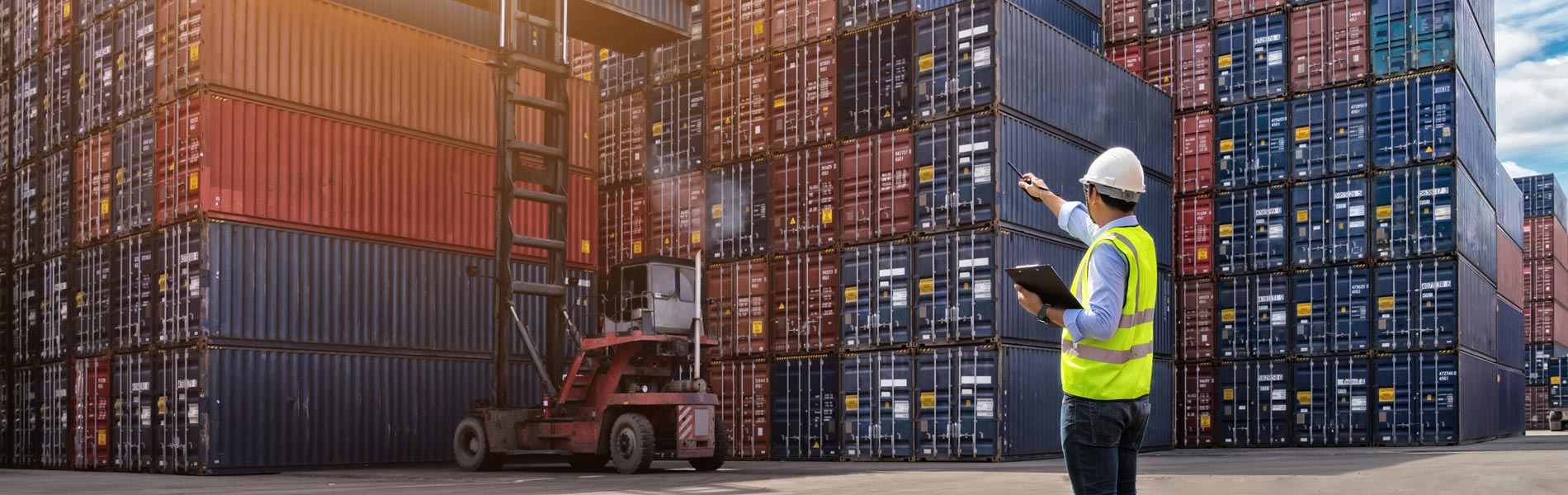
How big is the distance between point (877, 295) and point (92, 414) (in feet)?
43.6

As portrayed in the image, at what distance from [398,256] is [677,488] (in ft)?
31.9

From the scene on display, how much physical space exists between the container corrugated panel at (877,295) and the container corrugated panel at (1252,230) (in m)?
8.78

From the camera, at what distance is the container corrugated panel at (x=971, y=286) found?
21562mm

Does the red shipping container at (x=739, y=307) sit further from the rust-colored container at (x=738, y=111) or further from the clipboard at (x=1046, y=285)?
the clipboard at (x=1046, y=285)

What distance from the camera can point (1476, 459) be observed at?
18.5 meters

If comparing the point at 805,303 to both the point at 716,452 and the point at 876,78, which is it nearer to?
the point at 876,78

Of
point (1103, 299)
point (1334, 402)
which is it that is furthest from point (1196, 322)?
point (1103, 299)

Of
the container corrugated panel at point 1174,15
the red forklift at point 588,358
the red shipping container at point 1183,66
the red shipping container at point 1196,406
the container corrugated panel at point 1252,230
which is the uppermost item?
the container corrugated panel at point 1174,15

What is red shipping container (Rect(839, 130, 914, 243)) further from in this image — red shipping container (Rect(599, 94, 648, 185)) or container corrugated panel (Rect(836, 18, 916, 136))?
red shipping container (Rect(599, 94, 648, 185))

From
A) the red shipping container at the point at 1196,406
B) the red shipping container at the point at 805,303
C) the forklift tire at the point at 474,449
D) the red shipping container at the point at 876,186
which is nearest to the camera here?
the forklift tire at the point at 474,449

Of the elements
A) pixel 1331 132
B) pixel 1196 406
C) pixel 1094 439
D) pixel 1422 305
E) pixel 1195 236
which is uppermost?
pixel 1331 132

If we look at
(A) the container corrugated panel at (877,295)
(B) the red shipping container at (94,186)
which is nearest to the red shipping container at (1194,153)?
(A) the container corrugated panel at (877,295)

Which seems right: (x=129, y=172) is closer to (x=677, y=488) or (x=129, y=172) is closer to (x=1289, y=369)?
(x=677, y=488)

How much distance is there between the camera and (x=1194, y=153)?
2869cm
